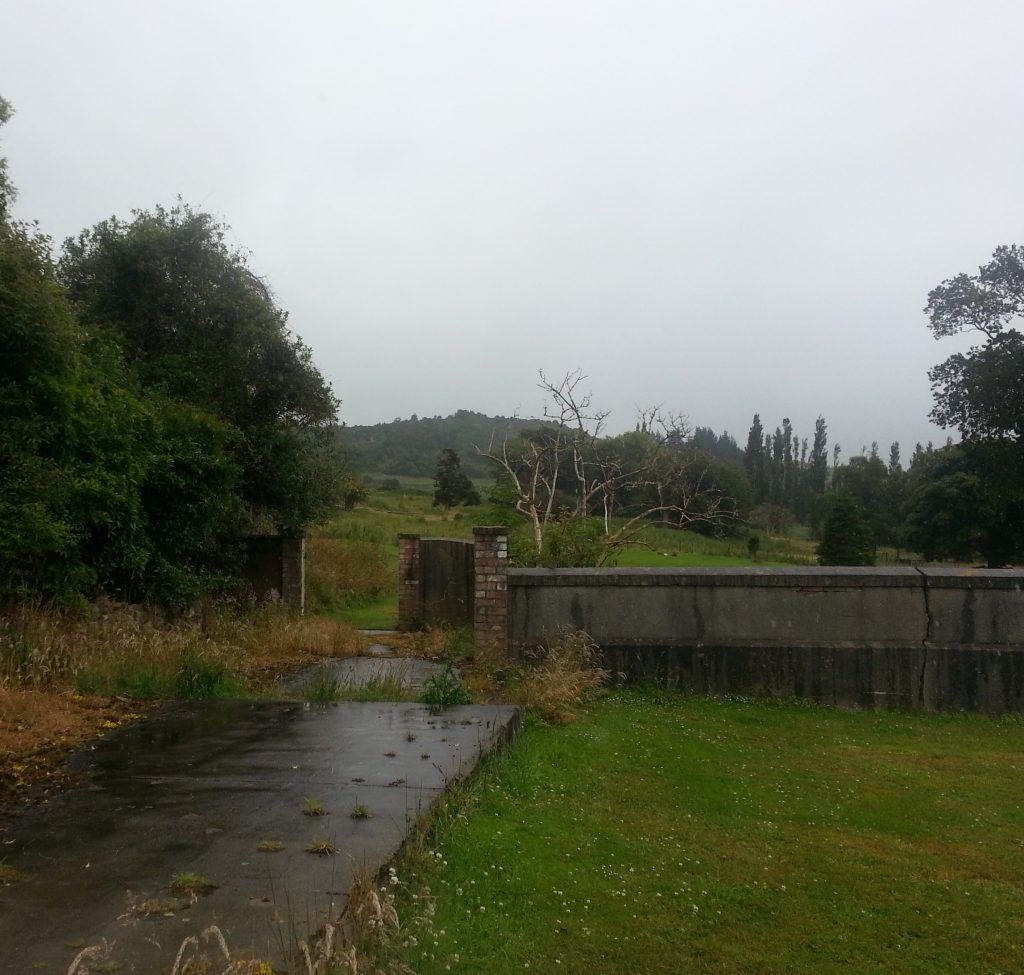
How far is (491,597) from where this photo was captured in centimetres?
1078

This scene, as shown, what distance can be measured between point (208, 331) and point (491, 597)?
28.5 feet

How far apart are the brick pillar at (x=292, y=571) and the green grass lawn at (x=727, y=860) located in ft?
31.5

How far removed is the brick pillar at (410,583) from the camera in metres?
16.5

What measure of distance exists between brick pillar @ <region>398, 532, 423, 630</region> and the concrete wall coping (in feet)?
18.9

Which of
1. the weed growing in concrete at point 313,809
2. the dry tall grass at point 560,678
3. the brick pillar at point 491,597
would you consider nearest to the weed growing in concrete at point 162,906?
the weed growing in concrete at point 313,809

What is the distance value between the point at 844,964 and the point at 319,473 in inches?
615

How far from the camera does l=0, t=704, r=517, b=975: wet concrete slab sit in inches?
139

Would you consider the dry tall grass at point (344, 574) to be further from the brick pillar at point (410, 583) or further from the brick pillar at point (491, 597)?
the brick pillar at point (491, 597)

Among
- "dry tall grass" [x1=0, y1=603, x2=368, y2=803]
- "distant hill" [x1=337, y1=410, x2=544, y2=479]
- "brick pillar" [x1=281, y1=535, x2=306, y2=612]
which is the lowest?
"dry tall grass" [x1=0, y1=603, x2=368, y2=803]

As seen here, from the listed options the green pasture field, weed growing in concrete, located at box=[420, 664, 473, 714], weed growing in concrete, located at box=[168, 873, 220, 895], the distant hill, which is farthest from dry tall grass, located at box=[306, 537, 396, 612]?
the distant hill

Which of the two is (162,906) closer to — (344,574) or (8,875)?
(8,875)

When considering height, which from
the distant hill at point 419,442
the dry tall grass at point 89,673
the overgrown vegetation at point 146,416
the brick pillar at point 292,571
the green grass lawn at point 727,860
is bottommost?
the green grass lawn at point 727,860

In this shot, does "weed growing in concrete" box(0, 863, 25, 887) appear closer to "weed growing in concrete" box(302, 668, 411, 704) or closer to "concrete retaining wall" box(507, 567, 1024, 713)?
"weed growing in concrete" box(302, 668, 411, 704)

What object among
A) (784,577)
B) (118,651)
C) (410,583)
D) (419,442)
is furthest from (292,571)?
(419,442)
